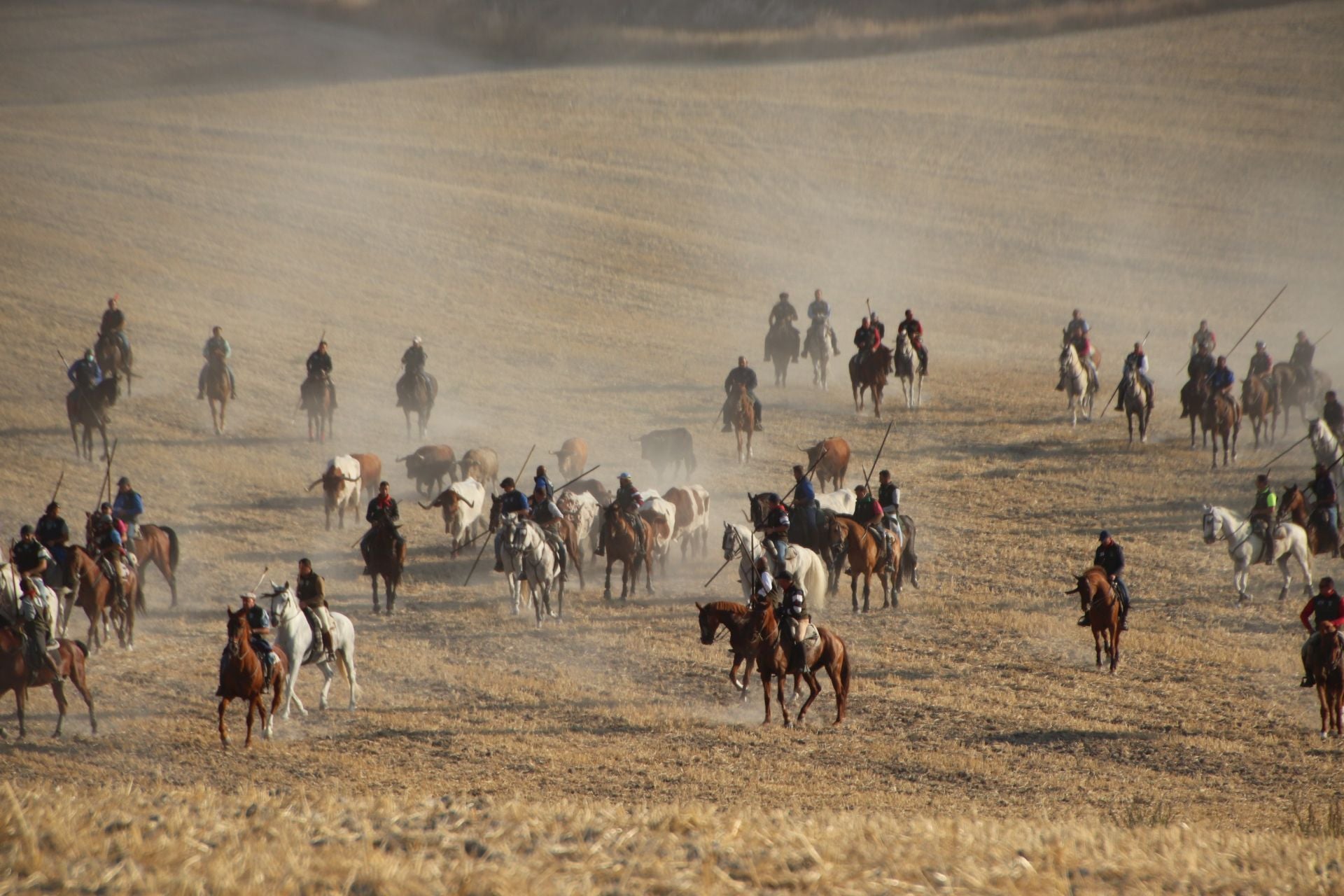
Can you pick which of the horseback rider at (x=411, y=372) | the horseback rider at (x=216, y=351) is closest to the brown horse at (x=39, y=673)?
the horseback rider at (x=216, y=351)

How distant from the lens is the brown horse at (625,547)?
21672 millimetres

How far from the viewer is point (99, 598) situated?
60.6 feet

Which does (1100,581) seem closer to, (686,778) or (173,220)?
(686,778)

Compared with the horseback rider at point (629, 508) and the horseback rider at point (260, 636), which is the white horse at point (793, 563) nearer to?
the horseback rider at point (629, 508)

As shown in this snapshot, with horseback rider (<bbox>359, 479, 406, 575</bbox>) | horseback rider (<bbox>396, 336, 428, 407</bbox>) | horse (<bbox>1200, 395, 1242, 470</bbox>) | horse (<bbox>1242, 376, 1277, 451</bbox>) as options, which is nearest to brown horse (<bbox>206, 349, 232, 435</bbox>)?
horseback rider (<bbox>396, 336, 428, 407</bbox>)

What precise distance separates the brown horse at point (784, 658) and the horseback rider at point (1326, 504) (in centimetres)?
1183

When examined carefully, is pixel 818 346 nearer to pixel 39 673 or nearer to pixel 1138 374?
pixel 1138 374

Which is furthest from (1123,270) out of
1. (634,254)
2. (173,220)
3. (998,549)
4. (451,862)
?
(451,862)

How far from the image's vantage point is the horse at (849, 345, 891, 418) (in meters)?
32.8

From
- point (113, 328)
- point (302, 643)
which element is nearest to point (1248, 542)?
point (302, 643)

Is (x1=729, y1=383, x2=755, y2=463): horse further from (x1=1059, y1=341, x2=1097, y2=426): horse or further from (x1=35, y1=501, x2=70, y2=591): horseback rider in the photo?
(x1=35, y1=501, x2=70, y2=591): horseback rider

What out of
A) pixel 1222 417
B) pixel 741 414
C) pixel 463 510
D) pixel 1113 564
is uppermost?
pixel 1222 417

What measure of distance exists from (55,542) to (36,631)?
11.3 ft

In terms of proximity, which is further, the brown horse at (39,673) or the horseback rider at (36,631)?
the horseback rider at (36,631)
